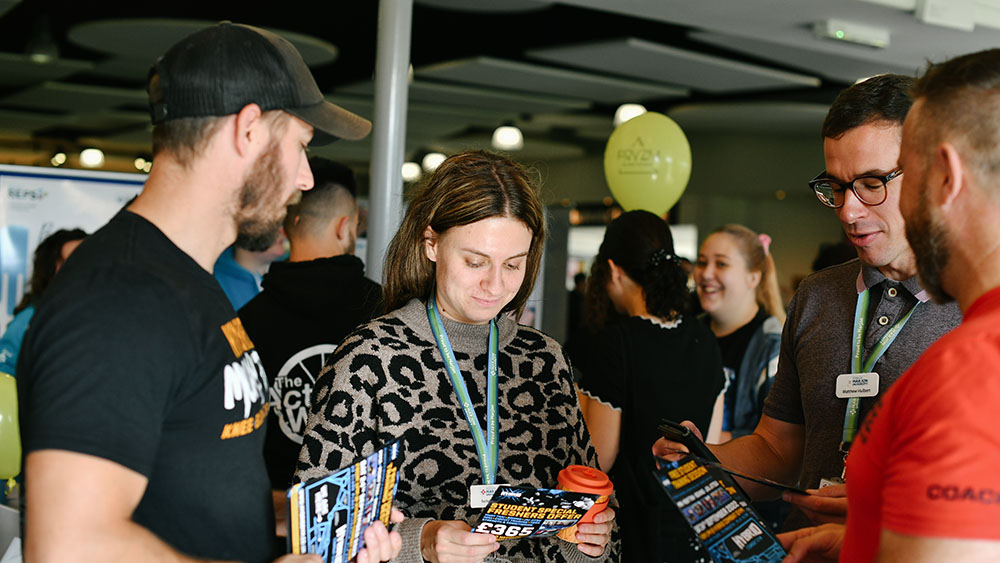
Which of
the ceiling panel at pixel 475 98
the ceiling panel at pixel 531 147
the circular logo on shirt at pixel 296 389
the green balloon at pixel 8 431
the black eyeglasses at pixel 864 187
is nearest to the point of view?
the black eyeglasses at pixel 864 187

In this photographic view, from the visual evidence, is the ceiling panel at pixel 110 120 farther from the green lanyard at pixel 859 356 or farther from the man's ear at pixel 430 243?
the green lanyard at pixel 859 356

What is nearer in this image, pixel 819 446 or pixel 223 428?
pixel 223 428

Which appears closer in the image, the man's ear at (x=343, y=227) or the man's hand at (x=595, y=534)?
the man's hand at (x=595, y=534)

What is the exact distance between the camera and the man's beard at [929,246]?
1015 mm

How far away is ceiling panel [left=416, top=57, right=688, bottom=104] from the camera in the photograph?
8.11 m

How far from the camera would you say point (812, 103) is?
943 centimetres

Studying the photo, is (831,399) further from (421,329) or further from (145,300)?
(145,300)

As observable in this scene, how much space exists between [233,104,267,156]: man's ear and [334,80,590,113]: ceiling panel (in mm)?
7903

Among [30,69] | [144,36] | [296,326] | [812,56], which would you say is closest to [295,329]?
[296,326]

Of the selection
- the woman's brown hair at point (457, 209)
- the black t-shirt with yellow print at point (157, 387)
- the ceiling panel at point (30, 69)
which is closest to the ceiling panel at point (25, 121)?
the ceiling panel at point (30, 69)

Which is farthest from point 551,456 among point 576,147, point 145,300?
point 576,147

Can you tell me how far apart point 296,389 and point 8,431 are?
0.80m

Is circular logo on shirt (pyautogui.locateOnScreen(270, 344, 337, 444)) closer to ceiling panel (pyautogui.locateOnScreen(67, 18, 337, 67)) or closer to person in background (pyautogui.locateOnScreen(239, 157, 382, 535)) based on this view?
person in background (pyautogui.locateOnScreen(239, 157, 382, 535))

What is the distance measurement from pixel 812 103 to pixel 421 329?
28.6ft
